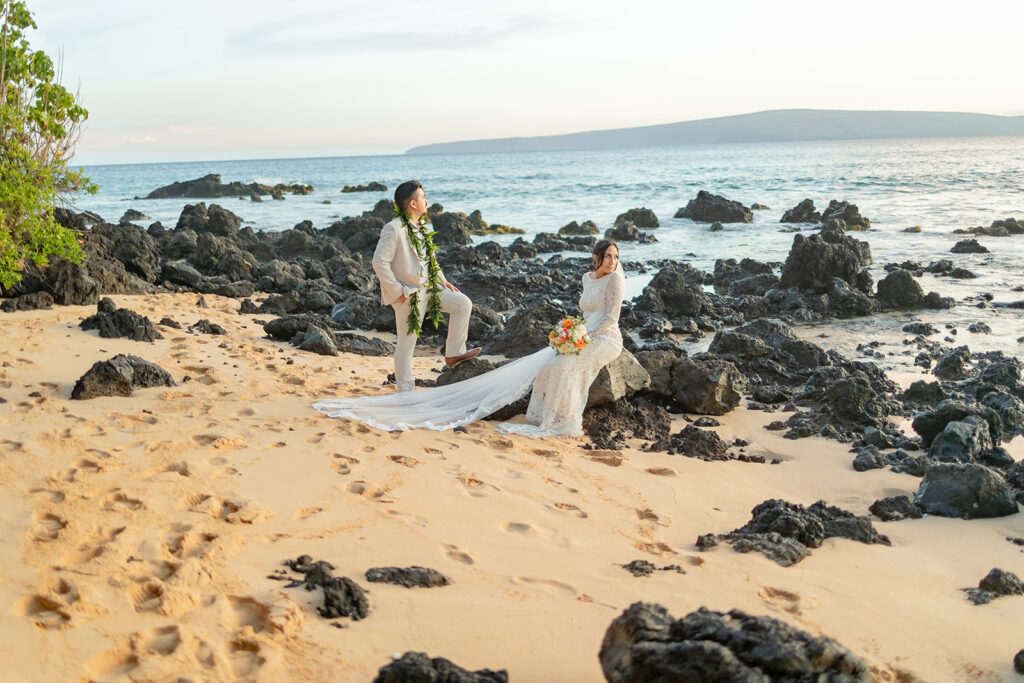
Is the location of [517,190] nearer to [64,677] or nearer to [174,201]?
[174,201]

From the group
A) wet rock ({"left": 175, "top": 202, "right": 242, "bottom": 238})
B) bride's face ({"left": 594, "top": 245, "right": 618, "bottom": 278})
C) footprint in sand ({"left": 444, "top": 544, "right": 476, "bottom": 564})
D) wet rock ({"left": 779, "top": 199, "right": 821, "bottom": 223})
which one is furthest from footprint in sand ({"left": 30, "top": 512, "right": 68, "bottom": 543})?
wet rock ({"left": 779, "top": 199, "right": 821, "bottom": 223})

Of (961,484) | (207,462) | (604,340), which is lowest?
(961,484)

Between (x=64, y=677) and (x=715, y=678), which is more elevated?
(x=715, y=678)

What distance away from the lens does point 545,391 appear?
8.23 metres

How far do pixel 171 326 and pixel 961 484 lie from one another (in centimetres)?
974

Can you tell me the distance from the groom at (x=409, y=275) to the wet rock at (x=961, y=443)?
4.98 metres

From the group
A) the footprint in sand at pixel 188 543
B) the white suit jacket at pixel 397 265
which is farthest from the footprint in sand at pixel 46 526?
the white suit jacket at pixel 397 265

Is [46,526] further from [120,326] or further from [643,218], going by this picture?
[643,218]

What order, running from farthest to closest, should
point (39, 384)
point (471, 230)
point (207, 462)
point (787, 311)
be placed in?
point (471, 230), point (787, 311), point (39, 384), point (207, 462)

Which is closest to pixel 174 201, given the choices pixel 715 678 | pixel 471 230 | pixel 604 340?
pixel 471 230

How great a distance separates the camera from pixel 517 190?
62188mm

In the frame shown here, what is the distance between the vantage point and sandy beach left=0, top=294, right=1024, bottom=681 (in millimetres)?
3855

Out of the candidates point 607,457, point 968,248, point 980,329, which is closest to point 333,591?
point 607,457

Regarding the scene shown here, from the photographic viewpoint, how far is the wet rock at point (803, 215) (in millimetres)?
33938
